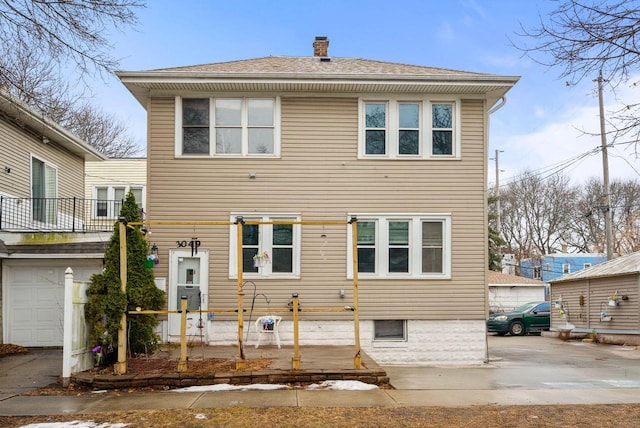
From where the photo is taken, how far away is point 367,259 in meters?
13.1

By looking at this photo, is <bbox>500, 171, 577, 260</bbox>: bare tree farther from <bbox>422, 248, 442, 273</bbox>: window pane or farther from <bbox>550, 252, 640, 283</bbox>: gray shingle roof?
<bbox>422, 248, 442, 273</bbox>: window pane

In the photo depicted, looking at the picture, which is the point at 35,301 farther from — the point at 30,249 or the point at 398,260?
the point at 398,260

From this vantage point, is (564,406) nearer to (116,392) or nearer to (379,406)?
(379,406)

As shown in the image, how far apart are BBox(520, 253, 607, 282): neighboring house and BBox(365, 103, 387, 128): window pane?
3185cm

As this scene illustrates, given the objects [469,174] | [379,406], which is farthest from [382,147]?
[379,406]

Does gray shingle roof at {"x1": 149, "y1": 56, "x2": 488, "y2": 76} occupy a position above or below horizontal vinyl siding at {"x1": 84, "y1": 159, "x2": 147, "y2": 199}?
above

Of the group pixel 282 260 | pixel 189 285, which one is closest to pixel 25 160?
pixel 189 285

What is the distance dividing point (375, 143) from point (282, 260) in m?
3.40

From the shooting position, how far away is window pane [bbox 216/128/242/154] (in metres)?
13.2

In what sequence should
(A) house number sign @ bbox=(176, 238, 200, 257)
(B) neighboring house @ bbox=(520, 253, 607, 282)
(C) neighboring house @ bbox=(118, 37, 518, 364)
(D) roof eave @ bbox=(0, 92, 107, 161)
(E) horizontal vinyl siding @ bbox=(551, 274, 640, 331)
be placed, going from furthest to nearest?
(B) neighboring house @ bbox=(520, 253, 607, 282) → (E) horizontal vinyl siding @ bbox=(551, 274, 640, 331) → (D) roof eave @ bbox=(0, 92, 107, 161) → (C) neighboring house @ bbox=(118, 37, 518, 364) → (A) house number sign @ bbox=(176, 238, 200, 257)

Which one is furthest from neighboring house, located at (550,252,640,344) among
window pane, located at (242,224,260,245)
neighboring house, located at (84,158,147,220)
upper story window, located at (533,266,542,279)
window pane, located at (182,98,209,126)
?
upper story window, located at (533,266,542,279)

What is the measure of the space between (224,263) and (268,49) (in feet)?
22.8

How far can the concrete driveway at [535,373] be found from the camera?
366 inches

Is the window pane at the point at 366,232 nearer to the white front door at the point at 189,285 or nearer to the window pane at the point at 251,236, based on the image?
the window pane at the point at 251,236
